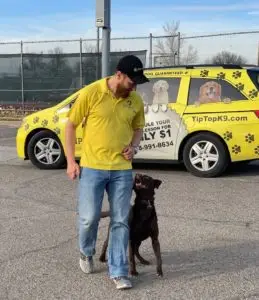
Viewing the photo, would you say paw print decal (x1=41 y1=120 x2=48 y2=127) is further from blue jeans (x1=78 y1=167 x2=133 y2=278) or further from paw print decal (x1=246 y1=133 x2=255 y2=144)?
blue jeans (x1=78 y1=167 x2=133 y2=278)

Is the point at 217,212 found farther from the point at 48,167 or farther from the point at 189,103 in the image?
the point at 48,167

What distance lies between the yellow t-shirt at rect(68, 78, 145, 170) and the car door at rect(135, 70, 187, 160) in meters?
4.48

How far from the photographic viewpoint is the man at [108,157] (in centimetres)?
402

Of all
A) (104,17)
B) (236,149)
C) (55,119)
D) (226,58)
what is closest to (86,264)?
(236,149)

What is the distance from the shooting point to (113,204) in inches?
161

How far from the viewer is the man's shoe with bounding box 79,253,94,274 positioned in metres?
4.38

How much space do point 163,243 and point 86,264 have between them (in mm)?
1096

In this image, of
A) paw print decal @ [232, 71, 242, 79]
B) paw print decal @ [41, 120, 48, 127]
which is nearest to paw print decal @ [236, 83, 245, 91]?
paw print decal @ [232, 71, 242, 79]

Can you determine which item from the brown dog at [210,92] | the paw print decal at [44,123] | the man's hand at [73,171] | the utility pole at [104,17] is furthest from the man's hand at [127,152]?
the utility pole at [104,17]

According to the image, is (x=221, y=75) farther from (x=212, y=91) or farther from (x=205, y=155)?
(x=205, y=155)

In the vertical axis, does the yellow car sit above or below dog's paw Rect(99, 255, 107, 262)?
above

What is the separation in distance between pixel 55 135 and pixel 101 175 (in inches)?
209

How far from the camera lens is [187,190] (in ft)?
25.1

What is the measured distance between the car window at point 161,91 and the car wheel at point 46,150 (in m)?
1.71
